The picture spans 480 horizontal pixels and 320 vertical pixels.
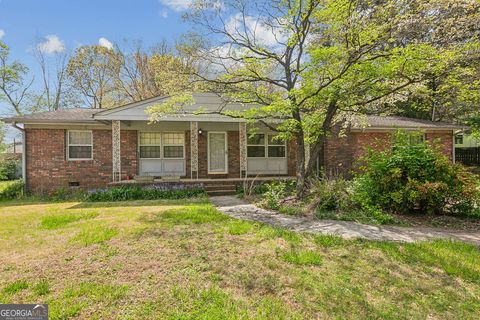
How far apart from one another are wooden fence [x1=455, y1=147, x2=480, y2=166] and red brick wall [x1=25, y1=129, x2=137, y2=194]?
68.2ft

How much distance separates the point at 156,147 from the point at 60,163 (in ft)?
13.3

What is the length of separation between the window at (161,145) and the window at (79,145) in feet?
7.06

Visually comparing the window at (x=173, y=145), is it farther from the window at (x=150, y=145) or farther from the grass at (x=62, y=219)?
the grass at (x=62, y=219)

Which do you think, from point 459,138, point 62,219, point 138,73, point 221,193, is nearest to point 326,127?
point 221,193

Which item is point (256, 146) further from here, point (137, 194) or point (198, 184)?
point (137, 194)

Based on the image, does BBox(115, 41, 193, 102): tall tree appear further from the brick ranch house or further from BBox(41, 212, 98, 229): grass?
BBox(41, 212, 98, 229): grass

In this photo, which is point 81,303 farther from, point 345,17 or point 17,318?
point 345,17

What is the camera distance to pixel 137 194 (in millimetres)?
9656

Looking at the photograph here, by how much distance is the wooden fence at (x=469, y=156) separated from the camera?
17531 millimetres

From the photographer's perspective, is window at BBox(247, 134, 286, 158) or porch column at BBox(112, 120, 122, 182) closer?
porch column at BBox(112, 120, 122, 182)

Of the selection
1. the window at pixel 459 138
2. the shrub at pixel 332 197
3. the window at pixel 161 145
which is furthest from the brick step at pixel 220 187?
the window at pixel 459 138

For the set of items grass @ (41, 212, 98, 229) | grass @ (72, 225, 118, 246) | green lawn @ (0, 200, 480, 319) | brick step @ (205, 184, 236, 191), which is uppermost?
brick step @ (205, 184, 236, 191)

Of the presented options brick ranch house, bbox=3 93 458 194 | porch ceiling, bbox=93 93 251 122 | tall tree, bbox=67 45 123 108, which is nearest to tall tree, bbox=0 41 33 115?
tall tree, bbox=67 45 123 108

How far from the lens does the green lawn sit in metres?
2.70
